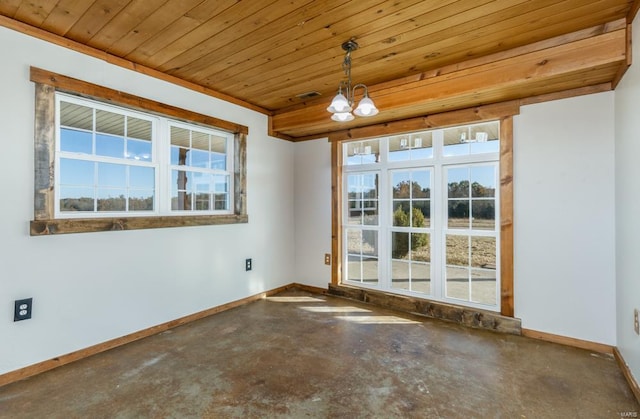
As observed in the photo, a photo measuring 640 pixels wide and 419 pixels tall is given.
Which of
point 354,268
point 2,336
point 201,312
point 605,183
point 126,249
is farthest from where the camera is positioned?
point 354,268

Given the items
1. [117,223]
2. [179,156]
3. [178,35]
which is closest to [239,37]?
[178,35]

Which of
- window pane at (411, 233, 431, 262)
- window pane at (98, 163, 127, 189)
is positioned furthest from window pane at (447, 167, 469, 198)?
window pane at (98, 163, 127, 189)

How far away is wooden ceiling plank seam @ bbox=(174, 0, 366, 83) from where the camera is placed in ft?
6.64

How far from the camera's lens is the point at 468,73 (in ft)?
8.88

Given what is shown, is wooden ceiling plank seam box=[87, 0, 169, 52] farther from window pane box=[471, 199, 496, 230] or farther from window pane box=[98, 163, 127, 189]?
window pane box=[471, 199, 496, 230]

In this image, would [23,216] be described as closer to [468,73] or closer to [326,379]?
[326,379]

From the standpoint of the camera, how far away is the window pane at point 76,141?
2488mm

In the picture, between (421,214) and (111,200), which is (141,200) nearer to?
(111,200)

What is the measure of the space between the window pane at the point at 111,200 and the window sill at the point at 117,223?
0.16 meters

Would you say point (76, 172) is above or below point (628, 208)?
above

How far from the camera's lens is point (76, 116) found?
2578 mm

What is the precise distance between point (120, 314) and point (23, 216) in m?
1.08

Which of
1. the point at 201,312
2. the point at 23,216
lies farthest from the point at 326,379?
the point at 23,216

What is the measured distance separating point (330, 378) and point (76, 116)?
294 cm
